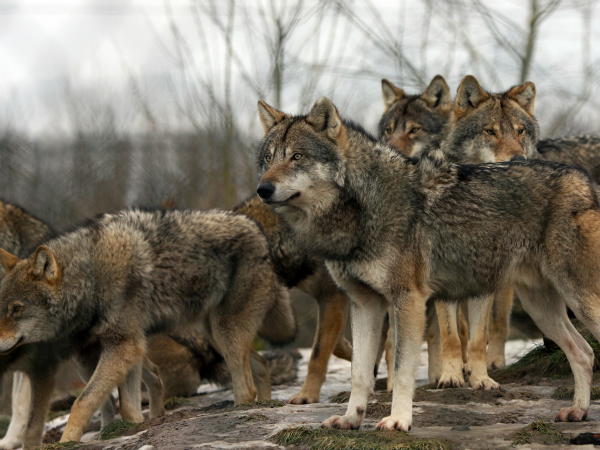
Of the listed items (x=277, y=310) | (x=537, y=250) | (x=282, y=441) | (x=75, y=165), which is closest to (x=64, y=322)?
(x=277, y=310)

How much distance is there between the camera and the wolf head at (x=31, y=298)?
545cm

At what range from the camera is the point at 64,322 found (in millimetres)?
5602

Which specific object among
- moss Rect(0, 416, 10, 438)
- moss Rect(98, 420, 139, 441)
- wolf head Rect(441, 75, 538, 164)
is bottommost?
moss Rect(0, 416, 10, 438)

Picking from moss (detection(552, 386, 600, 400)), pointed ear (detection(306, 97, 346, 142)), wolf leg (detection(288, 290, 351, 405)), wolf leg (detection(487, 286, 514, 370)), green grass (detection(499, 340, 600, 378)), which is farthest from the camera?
wolf leg (detection(487, 286, 514, 370))

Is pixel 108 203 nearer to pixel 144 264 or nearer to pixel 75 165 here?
pixel 75 165

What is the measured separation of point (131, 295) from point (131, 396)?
0.98 m

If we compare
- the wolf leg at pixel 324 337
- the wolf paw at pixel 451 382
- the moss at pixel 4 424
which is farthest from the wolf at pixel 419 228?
the moss at pixel 4 424

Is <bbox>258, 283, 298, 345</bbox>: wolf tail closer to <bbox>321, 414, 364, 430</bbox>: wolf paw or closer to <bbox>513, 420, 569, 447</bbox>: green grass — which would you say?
<bbox>321, 414, 364, 430</bbox>: wolf paw

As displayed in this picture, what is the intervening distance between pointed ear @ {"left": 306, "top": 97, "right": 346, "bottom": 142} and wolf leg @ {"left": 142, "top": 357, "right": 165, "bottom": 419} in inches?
Answer: 128

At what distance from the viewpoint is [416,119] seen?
7.21 metres

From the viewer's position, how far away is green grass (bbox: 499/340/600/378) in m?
5.71

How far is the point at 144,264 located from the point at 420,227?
2.76m

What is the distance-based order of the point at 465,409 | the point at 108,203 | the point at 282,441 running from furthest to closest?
1. the point at 108,203
2. the point at 465,409
3. the point at 282,441

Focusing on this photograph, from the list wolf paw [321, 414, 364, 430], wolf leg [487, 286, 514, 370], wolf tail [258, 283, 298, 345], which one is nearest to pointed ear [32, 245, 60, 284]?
wolf tail [258, 283, 298, 345]
